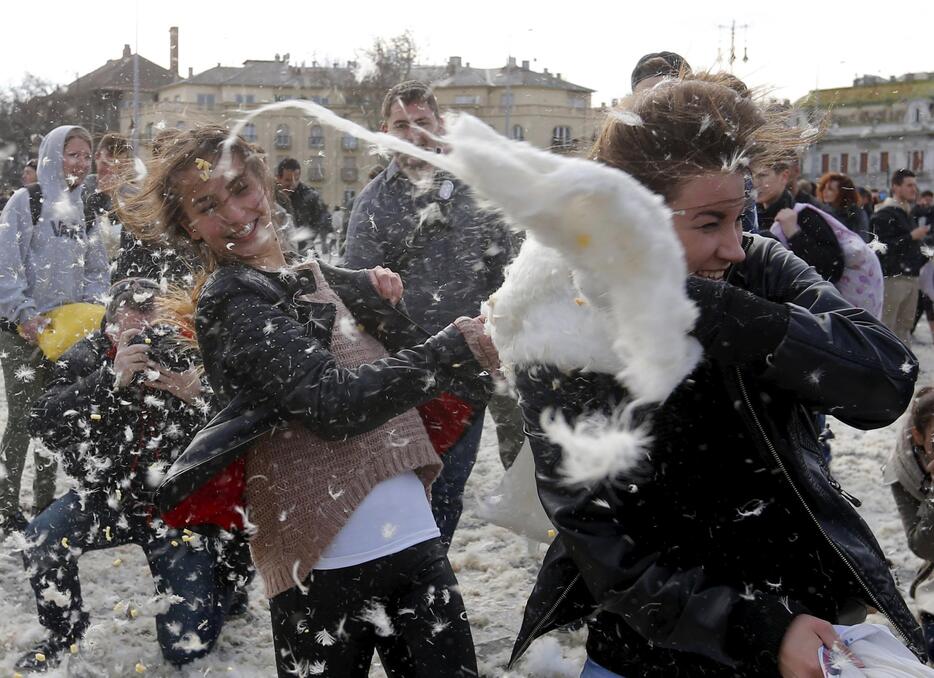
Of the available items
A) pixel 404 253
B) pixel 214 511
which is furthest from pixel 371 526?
pixel 404 253

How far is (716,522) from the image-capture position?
1.76m

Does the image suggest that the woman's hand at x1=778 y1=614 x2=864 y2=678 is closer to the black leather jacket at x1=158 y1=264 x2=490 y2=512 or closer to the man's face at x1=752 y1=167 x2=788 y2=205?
the black leather jacket at x1=158 y1=264 x2=490 y2=512

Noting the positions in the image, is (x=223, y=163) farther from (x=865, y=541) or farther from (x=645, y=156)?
(x=865, y=541)

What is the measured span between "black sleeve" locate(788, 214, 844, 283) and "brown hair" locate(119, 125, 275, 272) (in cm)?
386

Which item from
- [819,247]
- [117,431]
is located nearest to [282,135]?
[819,247]

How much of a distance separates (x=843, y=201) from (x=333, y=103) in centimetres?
2088

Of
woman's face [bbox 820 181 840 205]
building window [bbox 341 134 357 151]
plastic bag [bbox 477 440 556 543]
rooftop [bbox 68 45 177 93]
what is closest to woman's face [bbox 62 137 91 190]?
building window [bbox 341 134 357 151]

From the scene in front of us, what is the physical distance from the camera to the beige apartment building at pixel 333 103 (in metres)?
3.24

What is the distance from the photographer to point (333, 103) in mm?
27625

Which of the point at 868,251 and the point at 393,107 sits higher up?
the point at 393,107

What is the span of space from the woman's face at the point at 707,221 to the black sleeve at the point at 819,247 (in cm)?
417

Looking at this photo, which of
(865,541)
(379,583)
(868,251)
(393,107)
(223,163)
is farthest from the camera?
(868,251)

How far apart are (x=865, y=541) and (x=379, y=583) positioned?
1163 mm

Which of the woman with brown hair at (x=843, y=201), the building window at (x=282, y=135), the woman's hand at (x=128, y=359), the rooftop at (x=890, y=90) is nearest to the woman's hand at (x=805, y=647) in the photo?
the woman's hand at (x=128, y=359)
